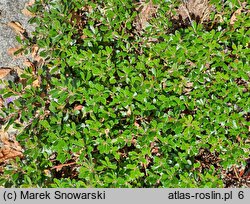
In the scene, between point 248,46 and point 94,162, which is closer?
point 94,162

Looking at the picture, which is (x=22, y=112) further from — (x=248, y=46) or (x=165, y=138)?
(x=248, y=46)

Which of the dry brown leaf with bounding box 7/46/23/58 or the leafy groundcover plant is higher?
the dry brown leaf with bounding box 7/46/23/58

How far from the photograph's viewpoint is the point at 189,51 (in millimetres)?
3277

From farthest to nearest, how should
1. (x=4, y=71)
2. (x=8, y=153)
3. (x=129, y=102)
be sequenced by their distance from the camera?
1. (x=4, y=71)
2. (x=8, y=153)
3. (x=129, y=102)

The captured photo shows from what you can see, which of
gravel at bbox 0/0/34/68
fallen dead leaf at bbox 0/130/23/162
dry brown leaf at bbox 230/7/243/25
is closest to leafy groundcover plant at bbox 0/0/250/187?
dry brown leaf at bbox 230/7/243/25

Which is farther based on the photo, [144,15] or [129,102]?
[144,15]

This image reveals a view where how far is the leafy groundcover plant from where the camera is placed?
10.2ft

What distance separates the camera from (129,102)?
316cm

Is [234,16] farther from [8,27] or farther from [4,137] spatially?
[4,137]

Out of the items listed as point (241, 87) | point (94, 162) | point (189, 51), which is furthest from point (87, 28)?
point (241, 87)

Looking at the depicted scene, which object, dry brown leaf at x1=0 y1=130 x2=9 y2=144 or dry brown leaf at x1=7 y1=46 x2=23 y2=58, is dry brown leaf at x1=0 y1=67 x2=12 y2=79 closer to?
dry brown leaf at x1=7 y1=46 x2=23 y2=58

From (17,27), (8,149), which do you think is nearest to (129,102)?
(8,149)

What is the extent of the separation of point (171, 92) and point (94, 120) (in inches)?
29.3
